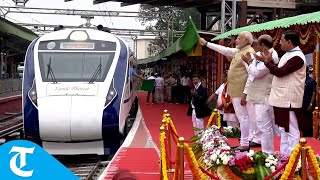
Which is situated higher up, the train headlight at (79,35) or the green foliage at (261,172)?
the train headlight at (79,35)

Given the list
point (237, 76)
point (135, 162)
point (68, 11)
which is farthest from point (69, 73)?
point (68, 11)

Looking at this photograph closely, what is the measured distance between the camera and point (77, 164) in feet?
33.9

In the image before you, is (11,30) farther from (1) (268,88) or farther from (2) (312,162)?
(2) (312,162)

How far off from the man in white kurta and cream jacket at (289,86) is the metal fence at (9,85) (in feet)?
51.6

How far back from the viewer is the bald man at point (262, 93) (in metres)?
6.12

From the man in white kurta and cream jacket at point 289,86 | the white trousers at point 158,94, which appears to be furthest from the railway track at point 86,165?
the white trousers at point 158,94

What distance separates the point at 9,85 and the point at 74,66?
39.1ft

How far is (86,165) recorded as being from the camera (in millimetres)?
10195

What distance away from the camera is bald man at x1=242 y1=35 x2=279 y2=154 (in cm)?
612

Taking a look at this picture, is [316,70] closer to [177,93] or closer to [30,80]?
[30,80]

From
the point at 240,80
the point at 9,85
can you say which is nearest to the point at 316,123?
the point at 240,80

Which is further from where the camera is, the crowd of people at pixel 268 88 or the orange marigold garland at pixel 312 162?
the crowd of people at pixel 268 88

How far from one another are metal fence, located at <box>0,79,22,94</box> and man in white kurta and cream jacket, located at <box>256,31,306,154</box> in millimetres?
15714

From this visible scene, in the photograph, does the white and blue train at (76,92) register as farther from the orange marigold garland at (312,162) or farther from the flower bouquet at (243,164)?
the orange marigold garland at (312,162)
